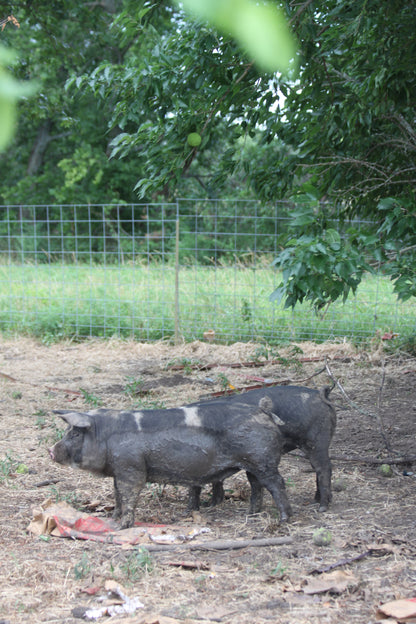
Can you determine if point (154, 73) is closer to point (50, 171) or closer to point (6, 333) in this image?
point (6, 333)

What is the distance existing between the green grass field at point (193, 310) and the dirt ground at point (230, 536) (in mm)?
2247

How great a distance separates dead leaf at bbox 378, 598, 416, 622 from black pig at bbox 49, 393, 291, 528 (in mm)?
1044

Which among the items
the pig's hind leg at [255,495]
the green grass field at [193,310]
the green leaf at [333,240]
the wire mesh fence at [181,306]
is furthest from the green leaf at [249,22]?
the green grass field at [193,310]

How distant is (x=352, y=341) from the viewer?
331 inches

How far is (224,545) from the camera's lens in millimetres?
3188

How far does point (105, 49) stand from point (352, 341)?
14371mm

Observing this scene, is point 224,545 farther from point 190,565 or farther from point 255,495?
point 255,495

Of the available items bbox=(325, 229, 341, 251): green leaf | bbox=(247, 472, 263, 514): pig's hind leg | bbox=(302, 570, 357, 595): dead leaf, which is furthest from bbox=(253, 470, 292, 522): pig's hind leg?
bbox=(325, 229, 341, 251): green leaf

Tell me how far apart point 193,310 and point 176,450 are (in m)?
6.37

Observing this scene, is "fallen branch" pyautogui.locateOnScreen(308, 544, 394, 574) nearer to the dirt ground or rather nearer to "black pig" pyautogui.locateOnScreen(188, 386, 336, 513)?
the dirt ground

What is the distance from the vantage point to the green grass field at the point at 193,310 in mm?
8961

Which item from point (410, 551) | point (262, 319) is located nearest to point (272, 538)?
point (410, 551)

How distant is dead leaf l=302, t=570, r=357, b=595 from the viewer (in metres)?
2.70

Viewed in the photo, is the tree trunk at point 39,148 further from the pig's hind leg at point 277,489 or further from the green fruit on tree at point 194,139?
the pig's hind leg at point 277,489
